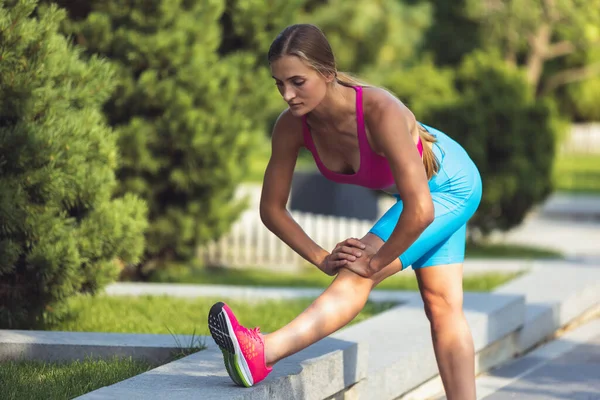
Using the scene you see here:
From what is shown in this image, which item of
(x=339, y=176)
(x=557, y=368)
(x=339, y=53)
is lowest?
(x=557, y=368)

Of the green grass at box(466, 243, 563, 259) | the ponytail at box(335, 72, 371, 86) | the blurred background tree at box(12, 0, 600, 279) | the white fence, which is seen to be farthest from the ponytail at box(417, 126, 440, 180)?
the white fence

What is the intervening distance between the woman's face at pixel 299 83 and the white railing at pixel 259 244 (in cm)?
709

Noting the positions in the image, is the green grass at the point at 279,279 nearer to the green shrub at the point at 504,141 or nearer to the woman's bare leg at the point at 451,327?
the green shrub at the point at 504,141

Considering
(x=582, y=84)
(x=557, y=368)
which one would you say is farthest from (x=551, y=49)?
(x=557, y=368)

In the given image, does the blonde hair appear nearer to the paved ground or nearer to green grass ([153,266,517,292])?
the paved ground

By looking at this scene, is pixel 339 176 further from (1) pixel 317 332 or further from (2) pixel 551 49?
(2) pixel 551 49

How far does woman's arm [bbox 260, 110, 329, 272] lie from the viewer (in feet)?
13.3

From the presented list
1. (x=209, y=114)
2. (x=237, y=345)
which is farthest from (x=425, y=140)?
(x=209, y=114)

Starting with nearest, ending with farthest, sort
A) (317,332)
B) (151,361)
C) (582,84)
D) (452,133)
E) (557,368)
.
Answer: (317,332) → (151,361) → (557,368) → (452,133) → (582,84)

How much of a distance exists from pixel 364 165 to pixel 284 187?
1.39 feet

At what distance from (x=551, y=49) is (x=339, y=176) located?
2605 cm

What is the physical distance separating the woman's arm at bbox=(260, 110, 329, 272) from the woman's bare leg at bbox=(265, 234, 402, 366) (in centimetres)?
22

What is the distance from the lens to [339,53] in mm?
26000

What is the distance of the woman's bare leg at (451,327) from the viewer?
13.6ft
